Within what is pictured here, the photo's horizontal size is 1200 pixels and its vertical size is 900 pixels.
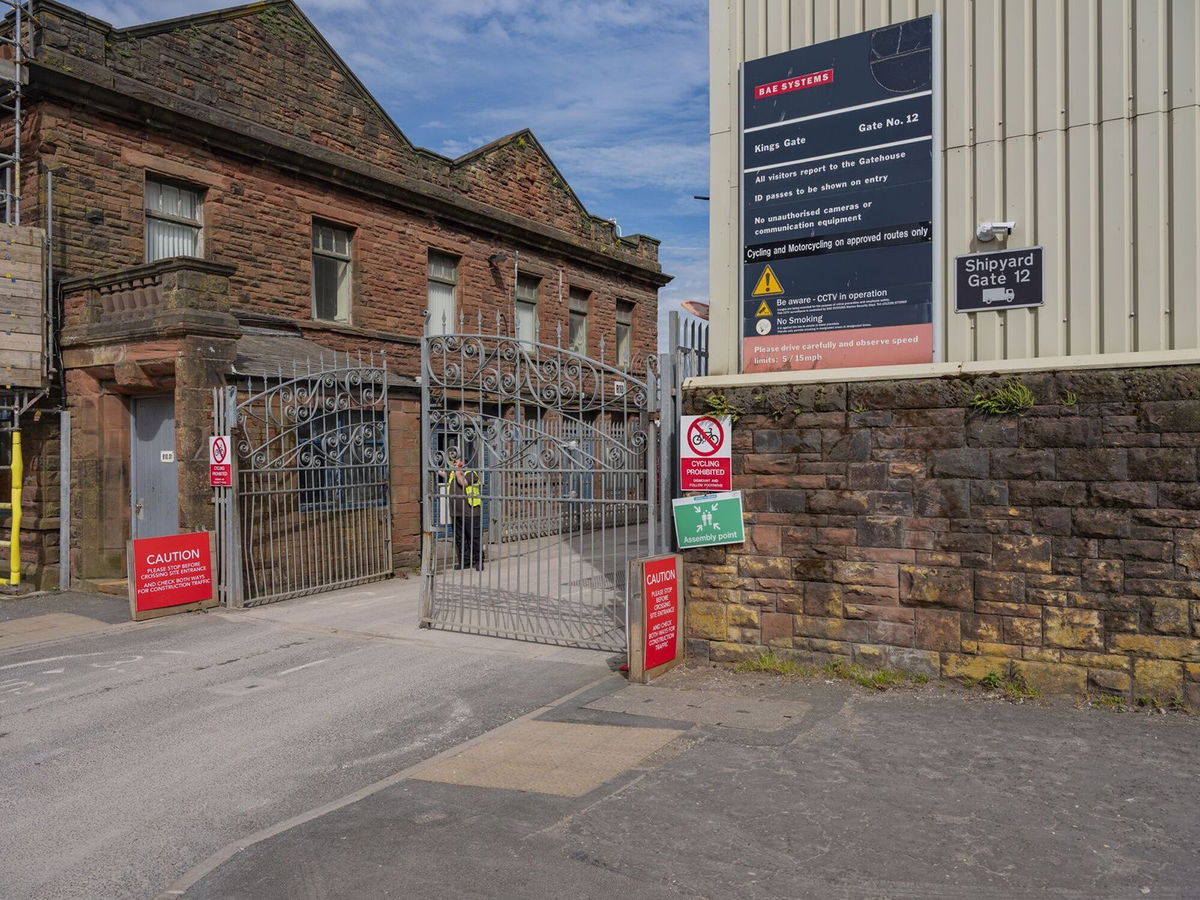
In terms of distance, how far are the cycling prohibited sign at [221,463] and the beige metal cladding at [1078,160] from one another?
8497 millimetres

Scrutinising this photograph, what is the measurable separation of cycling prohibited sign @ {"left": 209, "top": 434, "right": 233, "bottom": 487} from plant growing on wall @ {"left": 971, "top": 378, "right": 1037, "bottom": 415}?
8694mm

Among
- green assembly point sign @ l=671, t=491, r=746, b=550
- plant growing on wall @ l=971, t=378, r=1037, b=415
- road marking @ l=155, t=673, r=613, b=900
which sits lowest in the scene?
road marking @ l=155, t=673, r=613, b=900

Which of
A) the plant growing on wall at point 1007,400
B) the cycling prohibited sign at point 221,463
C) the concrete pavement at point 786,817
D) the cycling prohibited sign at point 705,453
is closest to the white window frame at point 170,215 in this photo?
the cycling prohibited sign at point 221,463

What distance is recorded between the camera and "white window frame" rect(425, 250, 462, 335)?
64.3 feet

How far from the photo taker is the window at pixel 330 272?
57.0ft

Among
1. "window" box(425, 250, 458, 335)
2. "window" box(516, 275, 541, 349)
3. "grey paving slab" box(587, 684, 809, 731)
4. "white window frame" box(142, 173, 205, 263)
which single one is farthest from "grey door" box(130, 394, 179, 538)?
"window" box(516, 275, 541, 349)

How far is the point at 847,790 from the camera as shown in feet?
17.5

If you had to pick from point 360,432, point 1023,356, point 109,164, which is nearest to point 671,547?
point 1023,356

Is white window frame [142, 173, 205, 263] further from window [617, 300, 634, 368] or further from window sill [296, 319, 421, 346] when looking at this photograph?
window [617, 300, 634, 368]

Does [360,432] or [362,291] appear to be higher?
→ [362,291]

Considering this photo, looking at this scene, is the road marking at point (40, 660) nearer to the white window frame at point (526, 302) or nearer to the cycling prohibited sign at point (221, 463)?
the cycling prohibited sign at point (221, 463)

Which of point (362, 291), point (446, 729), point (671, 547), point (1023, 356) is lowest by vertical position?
point (446, 729)

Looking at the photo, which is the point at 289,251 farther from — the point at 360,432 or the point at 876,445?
the point at 876,445

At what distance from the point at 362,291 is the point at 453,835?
14.4 m
